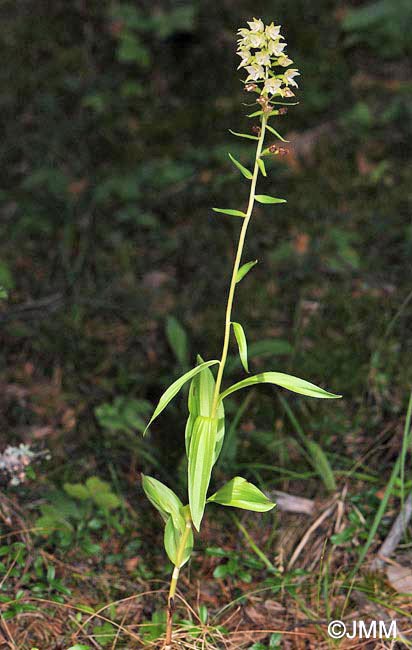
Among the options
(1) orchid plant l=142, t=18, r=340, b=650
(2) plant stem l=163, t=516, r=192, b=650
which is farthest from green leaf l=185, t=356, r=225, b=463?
(2) plant stem l=163, t=516, r=192, b=650

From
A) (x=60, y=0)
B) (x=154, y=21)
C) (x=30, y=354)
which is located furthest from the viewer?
(x=60, y=0)

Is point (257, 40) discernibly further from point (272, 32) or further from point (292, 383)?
point (292, 383)

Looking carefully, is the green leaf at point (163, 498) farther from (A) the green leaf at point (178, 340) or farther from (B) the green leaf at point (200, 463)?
(A) the green leaf at point (178, 340)

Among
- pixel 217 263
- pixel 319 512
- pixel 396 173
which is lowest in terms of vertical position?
pixel 319 512

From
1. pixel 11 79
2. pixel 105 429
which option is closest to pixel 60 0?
pixel 11 79

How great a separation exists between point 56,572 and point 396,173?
3.34 m

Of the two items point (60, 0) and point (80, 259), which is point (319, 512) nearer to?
point (80, 259)

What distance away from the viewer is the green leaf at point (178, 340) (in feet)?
11.5

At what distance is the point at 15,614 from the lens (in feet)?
7.48

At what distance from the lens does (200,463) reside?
6.45 ft

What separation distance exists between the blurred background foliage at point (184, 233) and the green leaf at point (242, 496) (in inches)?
29.7

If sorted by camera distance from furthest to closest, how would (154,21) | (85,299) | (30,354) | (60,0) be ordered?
(60,0) < (154,21) < (85,299) < (30,354)

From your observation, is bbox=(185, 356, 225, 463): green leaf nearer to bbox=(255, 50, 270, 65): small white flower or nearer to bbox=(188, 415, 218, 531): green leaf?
bbox=(188, 415, 218, 531): green leaf

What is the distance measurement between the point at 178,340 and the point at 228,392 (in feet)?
5.28
